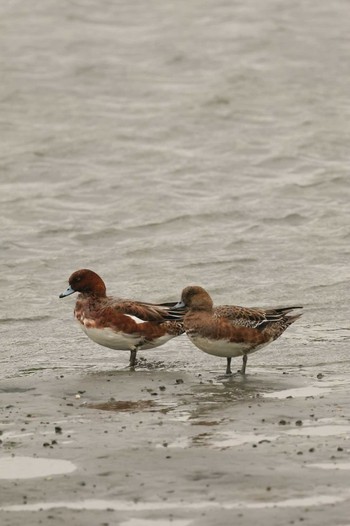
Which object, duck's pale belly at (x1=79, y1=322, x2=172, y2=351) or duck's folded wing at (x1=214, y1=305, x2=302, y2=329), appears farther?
duck's pale belly at (x1=79, y1=322, x2=172, y2=351)

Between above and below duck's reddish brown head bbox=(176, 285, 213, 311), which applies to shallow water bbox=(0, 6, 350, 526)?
below

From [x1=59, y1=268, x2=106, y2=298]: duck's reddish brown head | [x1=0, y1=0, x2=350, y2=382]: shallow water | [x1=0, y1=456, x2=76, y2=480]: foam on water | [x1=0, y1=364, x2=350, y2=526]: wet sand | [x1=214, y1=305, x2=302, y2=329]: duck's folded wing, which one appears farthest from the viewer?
[x1=0, y1=0, x2=350, y2=382]: shallow water

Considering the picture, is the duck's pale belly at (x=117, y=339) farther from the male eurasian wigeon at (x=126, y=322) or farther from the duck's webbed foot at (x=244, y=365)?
the duck's webbed foot at (x=244, y=365)

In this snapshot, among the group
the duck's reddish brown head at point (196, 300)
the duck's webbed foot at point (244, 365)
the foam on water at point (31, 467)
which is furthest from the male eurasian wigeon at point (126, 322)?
the foam on water at point (31, 467)

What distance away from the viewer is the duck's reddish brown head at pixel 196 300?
1130 centimetres

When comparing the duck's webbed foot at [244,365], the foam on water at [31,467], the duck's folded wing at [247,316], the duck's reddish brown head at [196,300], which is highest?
the foam on water at [31,467]

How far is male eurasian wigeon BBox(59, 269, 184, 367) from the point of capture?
11586mm

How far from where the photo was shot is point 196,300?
A: 11.3 m

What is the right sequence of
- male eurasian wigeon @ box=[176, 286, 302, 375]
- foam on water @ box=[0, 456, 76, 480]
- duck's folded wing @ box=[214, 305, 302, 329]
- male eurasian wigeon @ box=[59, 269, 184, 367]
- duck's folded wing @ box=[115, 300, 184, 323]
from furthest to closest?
duck's folded wing @ box=[115, 300, 184, 323], male eurasian wigeon @ box=[59, 269, 184, 367], duck's folded wing @ box=[214, 305, 302, 329], male eurasian wigeon @ box=[176, 286, 302, 375], foam on water @ box=[0, 456, 76, 480]

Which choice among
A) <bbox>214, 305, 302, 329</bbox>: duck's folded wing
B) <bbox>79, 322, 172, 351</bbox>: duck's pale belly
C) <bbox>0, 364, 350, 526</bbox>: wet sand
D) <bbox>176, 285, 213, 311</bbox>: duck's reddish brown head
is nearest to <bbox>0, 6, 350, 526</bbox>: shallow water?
<bbox>0, 364, 350, 526</bbox>: wet sand

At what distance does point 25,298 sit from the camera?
15203mm

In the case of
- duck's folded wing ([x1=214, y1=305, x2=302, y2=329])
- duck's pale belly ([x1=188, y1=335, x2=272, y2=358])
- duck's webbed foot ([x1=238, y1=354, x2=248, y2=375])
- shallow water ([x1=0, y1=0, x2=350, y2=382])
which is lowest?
shallow water ([x1=0, y1=0, x2=350, y2=382])

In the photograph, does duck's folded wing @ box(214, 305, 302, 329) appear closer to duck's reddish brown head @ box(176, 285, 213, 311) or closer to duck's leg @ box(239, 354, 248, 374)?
duck's reddish brown head @ box(176, 285, 213, 311)

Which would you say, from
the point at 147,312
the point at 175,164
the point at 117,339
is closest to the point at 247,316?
the point at 147,312
